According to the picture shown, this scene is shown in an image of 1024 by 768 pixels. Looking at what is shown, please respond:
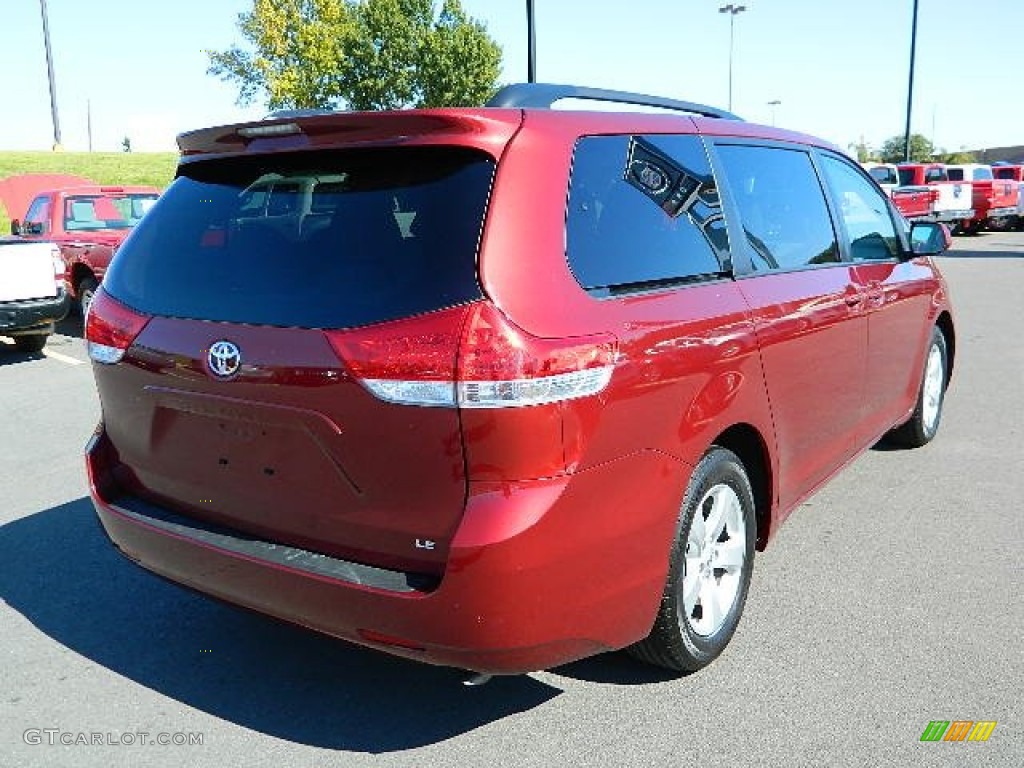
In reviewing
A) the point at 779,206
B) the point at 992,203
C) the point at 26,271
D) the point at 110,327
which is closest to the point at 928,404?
the point at 779,206

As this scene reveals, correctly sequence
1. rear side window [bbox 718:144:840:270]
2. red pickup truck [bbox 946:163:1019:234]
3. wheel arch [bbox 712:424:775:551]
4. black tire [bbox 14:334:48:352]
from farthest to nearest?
red pickup truck [bbox 946:163:1019:234]
black tire [bbox 14:334:48:352]
rear side window [bbox 718:144:840:270]
wheel arch [bbox 712:424:775:551]

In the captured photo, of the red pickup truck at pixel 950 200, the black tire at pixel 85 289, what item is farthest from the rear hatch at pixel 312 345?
the red pickup truck at pixel 950 200

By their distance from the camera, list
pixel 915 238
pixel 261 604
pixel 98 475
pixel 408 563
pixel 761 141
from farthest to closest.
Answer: pixel 915 238, pixel 761 141, pixel 98 475, pixel 261 604, pixel 408 563

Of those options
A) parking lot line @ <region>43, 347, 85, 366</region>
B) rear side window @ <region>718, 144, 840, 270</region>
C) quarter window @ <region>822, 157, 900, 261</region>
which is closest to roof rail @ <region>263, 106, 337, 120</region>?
rear side window @ <region>718, 144, 840, 270</region>

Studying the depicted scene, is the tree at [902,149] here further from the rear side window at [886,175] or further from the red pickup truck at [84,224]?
the red pickup truck at [84,224]

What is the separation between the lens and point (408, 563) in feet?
8.18

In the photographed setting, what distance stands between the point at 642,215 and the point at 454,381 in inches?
38.9

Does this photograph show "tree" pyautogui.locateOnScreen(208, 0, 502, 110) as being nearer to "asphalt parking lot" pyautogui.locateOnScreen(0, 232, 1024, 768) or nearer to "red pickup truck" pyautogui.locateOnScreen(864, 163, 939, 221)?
"red pickup truck" pyautogui.locateOnScreen(864, 163, 939, 221)

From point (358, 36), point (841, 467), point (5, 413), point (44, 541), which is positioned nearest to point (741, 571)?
point (841, 467)

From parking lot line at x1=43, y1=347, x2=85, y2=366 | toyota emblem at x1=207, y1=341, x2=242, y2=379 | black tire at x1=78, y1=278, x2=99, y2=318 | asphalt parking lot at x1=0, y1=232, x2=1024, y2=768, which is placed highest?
toyota emblem at x1=207, y1=341, x2=242, y2=379

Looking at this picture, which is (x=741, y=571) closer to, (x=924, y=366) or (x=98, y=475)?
(x=98, y=475)

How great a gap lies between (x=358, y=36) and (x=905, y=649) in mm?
58466

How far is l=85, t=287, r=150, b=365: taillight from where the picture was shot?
118 inches

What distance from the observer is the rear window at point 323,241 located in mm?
2465
